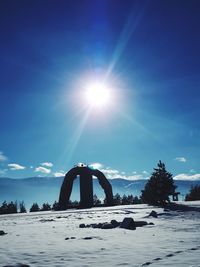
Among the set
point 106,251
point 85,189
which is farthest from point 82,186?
point 106,251

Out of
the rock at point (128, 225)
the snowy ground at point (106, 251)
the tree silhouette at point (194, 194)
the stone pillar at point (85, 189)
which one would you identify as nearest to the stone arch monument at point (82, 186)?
the stone pillar at point (85, 189)

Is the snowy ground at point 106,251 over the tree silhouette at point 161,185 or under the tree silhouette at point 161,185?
under

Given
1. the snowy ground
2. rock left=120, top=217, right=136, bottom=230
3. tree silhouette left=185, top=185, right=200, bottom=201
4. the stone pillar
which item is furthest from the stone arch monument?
the snowy ground

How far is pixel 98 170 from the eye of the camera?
51.1 meters

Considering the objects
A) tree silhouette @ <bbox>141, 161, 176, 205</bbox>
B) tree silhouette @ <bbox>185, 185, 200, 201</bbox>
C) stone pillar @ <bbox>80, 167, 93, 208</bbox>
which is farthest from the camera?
tree silhouette @ <bbox>185, 185, 200, 201</bbox>

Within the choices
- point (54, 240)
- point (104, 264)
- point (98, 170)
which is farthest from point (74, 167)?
point (104, 264)

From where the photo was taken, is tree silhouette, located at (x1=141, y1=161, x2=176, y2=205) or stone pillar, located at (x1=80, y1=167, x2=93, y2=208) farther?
stone pillar, located at (x1=80, y1=167, x2=93, y2=208)

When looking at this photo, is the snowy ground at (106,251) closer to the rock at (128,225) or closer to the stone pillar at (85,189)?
the rock at (128,225)

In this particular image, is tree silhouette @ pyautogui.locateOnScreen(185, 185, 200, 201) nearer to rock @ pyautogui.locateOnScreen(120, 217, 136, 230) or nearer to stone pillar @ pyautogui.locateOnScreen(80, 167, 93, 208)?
stone pillar @ pyautogui.locateOnScreen(80, 167, 93, 208)

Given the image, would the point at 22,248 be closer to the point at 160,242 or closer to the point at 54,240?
the point at 54,240

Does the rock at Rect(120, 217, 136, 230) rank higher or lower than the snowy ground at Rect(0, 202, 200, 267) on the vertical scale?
higher

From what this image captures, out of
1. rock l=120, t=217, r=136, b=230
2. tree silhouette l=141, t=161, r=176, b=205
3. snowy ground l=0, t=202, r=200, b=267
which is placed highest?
tree silhouette l=141, t=161, r=176, b=205

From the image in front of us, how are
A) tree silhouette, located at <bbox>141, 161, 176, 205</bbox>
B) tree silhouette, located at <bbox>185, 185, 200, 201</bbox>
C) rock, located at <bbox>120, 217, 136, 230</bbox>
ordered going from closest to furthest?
rock, located at <bbox>120, 217, 136, 230</bbox> → tree silhouette, located at <bbox>141, 161, 176, 205</bbox> → tree silhouette, located at <bbox>185, 185, 200, 201</bbox>

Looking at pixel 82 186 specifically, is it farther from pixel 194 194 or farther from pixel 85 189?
pixel 194 194
